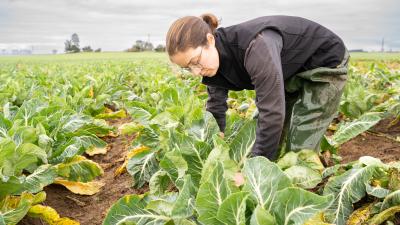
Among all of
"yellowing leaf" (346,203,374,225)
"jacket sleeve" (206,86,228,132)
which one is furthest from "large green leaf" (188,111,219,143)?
"yellowing leaf" (346,203,374,225)

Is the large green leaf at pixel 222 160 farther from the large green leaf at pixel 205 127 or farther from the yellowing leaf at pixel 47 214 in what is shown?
the yellowing leaf at pixel 47 214

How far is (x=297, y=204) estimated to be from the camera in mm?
1664

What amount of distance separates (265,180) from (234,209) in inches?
8.5

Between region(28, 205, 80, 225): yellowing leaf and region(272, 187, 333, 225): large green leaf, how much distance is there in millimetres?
1396

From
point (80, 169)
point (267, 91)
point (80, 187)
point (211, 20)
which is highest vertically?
point (211, 20)

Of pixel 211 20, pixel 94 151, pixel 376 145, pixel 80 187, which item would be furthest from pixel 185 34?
pixel 376 145

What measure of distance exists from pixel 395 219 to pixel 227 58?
51.4 inches

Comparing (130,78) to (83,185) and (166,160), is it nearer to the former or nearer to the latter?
(83,185)

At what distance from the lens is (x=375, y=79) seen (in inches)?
297

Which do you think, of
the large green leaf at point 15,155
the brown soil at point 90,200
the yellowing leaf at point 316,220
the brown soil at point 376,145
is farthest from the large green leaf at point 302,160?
the large green leaf at point 15,155

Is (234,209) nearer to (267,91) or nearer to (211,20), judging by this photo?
(267,91)

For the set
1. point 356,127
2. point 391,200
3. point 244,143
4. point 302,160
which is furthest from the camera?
point 356,127

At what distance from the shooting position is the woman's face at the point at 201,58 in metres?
2.48

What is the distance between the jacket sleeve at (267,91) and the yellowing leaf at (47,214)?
3.93ft
